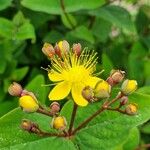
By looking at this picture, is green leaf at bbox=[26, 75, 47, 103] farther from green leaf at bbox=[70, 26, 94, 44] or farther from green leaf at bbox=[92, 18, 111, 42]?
green leaf at bbox=[92, 18, 111, 42]

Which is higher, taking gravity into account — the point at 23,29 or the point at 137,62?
the point at 23,29

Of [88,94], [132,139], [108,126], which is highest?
[88,94]

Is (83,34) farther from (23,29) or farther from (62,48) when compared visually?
(62,48)

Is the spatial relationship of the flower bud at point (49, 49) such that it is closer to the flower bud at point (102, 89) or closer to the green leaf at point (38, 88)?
the flower bud at point (102, 89)

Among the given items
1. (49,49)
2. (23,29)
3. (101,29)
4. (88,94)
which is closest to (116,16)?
(101,29)

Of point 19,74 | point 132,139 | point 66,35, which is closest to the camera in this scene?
point 132,139

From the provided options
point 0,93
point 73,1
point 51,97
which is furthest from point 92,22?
point 51,97

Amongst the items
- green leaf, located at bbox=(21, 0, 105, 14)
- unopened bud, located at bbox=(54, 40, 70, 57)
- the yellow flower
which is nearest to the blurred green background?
green leaf, located at bbox=(21, 0, 105, 14)
